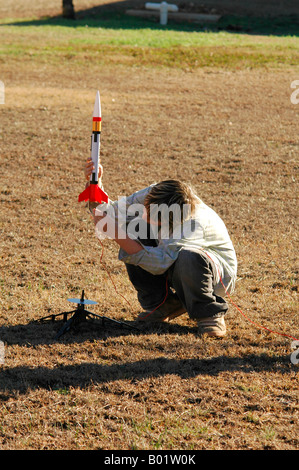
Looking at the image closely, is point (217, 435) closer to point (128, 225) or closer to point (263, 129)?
point (128, 225)

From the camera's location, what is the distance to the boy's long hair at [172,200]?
3.94 meters

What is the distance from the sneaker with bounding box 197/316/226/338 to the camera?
4.09 m

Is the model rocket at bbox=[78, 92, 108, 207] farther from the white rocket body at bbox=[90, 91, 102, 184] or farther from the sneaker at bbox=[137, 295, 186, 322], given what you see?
the sneaker at bbox=[137, 295, 186, 322]

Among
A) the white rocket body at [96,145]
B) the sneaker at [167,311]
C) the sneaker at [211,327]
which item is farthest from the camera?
the sneaker at [167,311]

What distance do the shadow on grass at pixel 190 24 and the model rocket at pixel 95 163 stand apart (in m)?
20.8

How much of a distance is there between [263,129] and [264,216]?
4.03 metres

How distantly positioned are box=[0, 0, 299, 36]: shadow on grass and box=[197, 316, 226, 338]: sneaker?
21008 mm

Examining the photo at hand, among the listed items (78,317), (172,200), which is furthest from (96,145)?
(78,317)

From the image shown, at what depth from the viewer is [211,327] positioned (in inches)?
161

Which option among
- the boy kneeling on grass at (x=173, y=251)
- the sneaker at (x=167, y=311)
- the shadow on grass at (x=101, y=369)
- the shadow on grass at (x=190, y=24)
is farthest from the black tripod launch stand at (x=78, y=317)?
the shadow on grass at (x=190, y=24)

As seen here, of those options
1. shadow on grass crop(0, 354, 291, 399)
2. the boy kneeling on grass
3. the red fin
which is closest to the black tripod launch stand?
the boy kneeling on grass

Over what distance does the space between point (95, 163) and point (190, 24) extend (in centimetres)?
2319

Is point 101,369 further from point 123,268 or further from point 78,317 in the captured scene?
point 123,268

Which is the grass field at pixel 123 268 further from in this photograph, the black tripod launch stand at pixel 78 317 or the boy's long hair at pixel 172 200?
the boy's long hair at pixel 172 200
